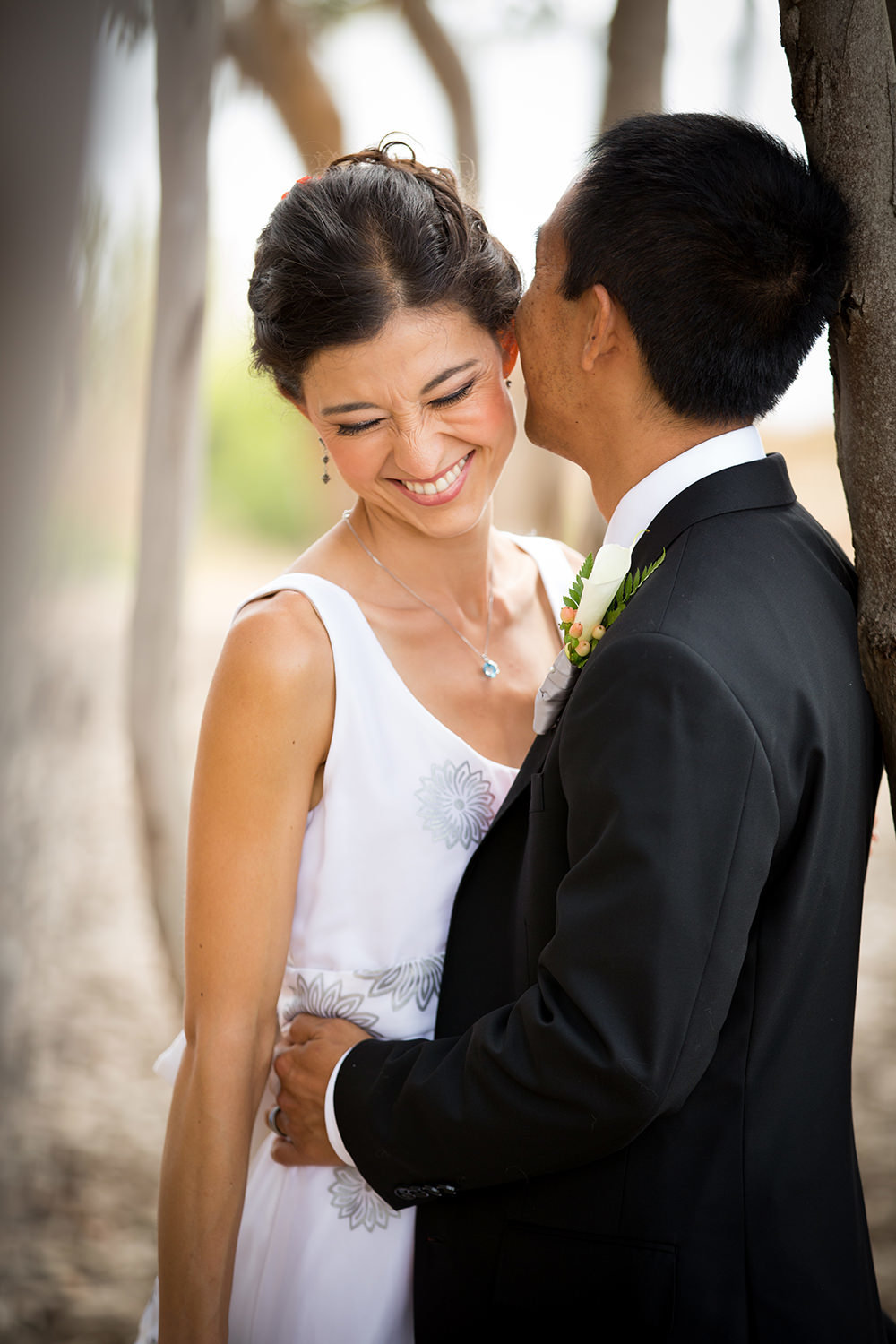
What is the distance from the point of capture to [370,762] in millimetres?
1981

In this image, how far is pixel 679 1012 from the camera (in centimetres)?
135

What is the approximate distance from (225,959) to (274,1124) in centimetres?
38

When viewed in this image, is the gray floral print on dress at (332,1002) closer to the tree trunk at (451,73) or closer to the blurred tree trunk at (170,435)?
the blurred tree trunk at (170,435)

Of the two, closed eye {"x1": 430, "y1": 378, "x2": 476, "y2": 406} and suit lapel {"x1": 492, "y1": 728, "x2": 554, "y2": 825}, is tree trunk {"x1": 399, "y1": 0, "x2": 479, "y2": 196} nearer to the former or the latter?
closed eye {"x1": 430, "y1": 378, "x2": 476, "y2": 406}

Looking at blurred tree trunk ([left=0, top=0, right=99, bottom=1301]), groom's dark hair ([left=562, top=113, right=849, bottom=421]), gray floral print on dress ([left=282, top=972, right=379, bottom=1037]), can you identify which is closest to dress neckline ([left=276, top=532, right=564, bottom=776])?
gray floral print on dress ([left=282, top=972, right=379, bottom=1037])

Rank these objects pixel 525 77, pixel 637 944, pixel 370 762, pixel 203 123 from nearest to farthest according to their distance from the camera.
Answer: pixel 637 944 < pixel 370 762 < pixel 203 123 < pixel 525 77

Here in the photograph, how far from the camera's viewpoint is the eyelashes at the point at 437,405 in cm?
200

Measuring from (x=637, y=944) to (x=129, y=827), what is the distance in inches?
307

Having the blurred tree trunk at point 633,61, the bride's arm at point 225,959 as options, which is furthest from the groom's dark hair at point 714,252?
the blurred tree trunk at point 633,61

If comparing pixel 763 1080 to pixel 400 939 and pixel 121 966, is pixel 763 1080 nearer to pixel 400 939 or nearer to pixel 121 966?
pixel 400 939

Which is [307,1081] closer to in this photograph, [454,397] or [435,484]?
[435,484]

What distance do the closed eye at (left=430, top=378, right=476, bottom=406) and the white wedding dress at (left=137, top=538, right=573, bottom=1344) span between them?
386 mm

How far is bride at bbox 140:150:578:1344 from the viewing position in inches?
71.9

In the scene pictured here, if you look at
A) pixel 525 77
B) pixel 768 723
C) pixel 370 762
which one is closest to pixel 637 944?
pixel 768 723
